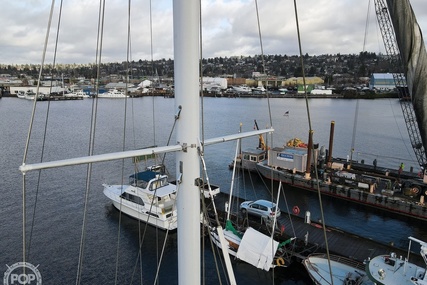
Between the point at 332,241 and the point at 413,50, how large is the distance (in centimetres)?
1309

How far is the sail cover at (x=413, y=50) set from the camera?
5.82 feet

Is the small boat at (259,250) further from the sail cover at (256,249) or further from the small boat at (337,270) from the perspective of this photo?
the small boat at (337,270)

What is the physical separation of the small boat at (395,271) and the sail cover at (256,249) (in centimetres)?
370

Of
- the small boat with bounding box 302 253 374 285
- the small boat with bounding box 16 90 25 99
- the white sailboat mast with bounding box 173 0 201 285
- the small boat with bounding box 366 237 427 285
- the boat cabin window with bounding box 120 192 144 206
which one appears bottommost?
the small boat with bounding box 302 253 374 285

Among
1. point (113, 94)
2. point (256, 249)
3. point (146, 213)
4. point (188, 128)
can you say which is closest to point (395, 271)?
point (256, 249)

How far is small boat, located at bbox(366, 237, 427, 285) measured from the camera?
361 inches

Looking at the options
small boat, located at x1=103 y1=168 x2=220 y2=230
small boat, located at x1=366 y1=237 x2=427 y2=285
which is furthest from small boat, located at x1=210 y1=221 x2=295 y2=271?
small boat, located at x1=103 y1=168 x2=220 y2=230

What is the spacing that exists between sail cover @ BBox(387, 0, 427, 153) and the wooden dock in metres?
11.8

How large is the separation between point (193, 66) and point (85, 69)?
495ft

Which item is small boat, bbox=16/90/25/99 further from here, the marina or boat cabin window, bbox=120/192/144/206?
boat cabin window, bbox=120/192/144/206

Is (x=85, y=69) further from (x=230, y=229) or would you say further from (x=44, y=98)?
(x=230, y=229)

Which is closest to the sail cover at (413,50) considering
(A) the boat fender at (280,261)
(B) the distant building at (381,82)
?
(A) the boat fender at (280,261)

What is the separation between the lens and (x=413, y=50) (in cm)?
179

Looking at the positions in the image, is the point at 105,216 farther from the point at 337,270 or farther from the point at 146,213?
the point at 337,270
